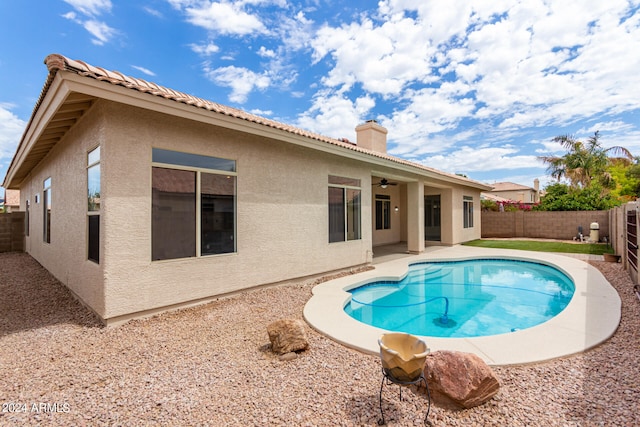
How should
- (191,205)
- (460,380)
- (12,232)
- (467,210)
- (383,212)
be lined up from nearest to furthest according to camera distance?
(460,380), (191,205), (12,232), (383,212), (467,210)

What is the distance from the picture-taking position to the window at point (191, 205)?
6.15 meters

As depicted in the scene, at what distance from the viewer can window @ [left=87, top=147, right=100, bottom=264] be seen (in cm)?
601

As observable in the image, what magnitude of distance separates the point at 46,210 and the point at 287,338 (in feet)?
39.6

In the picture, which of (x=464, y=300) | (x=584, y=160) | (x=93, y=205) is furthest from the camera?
(x=584, y=160)

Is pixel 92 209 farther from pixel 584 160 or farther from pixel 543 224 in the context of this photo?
pixel 584 160

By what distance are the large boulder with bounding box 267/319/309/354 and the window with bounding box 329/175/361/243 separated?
5671mm

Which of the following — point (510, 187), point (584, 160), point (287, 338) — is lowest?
point (287, 338)

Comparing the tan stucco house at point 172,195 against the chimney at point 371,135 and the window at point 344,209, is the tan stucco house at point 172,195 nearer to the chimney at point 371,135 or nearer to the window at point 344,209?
the window at point 344,209

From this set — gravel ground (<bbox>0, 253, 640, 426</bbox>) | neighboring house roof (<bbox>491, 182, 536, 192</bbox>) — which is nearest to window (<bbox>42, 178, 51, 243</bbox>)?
gravel ground (<bbox>0, 253, 640, 426</bbox>)

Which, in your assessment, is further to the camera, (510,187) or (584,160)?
(510,187)

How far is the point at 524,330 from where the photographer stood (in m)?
5.25

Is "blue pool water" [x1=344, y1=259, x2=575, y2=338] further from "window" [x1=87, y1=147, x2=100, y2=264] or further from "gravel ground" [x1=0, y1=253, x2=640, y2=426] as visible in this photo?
"window" [x1=87, y1=147, x2=100, y2=264]

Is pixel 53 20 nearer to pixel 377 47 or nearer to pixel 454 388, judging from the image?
pixel 377 47

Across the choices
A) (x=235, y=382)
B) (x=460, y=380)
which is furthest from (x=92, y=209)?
(x=460, y=380)
